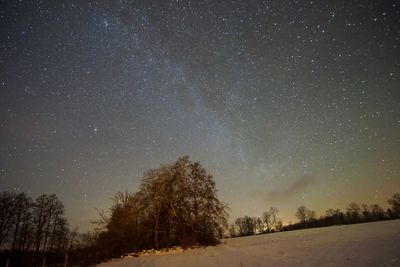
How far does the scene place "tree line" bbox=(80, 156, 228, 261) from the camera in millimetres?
34625

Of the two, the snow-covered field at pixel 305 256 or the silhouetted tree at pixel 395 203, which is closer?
the snow-covered field at pixel 305 256

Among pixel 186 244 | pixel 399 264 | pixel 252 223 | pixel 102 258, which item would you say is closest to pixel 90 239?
pixel 102 258

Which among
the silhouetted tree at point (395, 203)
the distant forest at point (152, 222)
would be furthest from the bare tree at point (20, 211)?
the silhouetted tree at point (395, 203)

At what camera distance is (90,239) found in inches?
1431

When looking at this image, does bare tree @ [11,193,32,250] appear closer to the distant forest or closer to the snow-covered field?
the distant forest

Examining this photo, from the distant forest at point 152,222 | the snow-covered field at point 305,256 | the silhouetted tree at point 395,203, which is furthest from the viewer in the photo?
the silhouetted tree at point 395,203

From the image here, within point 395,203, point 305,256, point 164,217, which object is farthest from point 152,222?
point 395,203

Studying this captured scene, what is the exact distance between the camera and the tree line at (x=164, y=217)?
3462 centimetres

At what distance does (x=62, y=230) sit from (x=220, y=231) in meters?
34.4

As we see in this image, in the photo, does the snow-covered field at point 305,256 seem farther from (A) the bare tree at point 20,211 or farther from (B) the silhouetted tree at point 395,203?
(B) the silhouetted tree at point 395,203

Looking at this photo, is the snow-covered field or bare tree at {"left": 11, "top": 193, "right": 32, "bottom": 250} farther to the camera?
bare tree at {"left": 11, "top": 193, "right": 32, "bottom": 250}

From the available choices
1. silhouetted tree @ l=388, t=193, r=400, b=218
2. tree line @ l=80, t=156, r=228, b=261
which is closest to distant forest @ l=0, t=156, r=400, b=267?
tree line @ l=80, t=156, r=228, b=261

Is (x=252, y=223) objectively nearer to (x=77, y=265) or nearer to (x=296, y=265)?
(x=77, y=265)

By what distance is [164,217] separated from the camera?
38.0m
